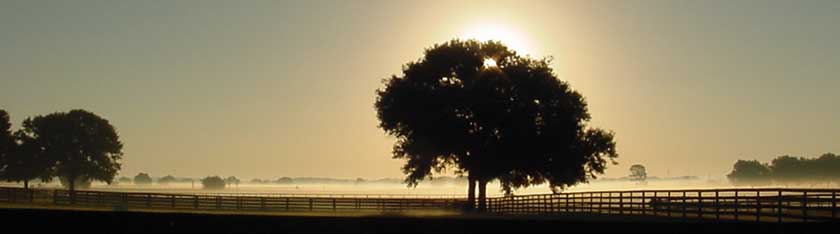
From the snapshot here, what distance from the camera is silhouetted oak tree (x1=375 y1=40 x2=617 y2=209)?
53.4 meters

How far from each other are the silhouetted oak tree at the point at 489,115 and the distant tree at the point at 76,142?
1901 inches

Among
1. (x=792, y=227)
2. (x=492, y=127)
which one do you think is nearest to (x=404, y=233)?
(x=792, y=227)

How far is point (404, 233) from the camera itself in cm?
1479

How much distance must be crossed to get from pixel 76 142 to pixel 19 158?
5.72 meters

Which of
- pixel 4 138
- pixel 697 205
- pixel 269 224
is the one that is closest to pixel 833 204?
pixel 697 205

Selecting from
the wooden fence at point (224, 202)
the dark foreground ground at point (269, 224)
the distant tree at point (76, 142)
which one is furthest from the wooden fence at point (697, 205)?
the distant tree at point (76, 142)

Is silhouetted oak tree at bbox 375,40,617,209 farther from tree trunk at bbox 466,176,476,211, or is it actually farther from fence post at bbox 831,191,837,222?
fence post at bbox 831,191,837,222

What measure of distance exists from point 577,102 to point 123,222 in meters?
42.8

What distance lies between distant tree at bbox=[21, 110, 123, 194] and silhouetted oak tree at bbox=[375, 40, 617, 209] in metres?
48.3

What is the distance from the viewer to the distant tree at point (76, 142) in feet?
305

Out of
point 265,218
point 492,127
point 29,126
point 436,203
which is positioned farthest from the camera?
point 29,126

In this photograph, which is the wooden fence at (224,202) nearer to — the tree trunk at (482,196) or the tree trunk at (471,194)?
the tree trunk at (471,194)

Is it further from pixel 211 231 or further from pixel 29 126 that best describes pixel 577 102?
pixel 29 126

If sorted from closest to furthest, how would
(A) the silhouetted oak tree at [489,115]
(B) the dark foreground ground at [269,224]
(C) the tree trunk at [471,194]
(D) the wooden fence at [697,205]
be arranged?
(B) the dark foreground ground at [269,224], (D) the wooden fence at [697,205], (A) the silhouetted oak tree at [489,115], (C) the tree trunk at [471,194]
